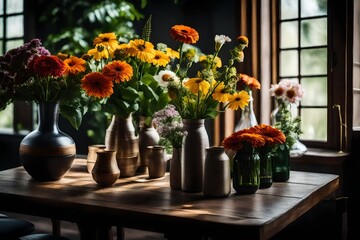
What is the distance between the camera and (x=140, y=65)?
2.15m

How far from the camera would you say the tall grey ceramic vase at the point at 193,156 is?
1771 mm

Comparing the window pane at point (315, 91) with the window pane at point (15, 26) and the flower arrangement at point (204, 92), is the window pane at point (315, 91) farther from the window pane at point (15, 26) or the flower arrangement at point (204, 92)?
the window pane at point (15, 26)

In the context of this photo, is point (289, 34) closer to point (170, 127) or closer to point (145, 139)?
point (145, 139)

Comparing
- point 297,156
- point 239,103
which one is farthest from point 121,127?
point 297,156

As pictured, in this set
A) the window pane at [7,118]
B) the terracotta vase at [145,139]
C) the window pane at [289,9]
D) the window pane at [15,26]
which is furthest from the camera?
the window pane at [7,118]

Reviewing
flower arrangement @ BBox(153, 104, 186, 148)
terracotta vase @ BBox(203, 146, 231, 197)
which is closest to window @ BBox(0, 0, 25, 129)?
flower arrangement @ BBox(153, 104, 186, 148)

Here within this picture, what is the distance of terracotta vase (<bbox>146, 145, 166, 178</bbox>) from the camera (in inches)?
79.7

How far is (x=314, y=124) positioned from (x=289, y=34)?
608 mm

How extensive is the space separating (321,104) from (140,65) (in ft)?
4.66

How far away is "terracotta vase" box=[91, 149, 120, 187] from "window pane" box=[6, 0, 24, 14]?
3279 mm

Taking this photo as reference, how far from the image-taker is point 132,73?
200 cm

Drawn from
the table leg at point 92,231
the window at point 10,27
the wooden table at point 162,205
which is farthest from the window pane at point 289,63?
the window at point 10,27

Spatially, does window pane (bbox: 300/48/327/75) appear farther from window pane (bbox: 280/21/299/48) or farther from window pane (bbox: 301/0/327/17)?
window pane (bbox: 301/0/327/17)

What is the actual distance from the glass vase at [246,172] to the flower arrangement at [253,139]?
1.1 inches
